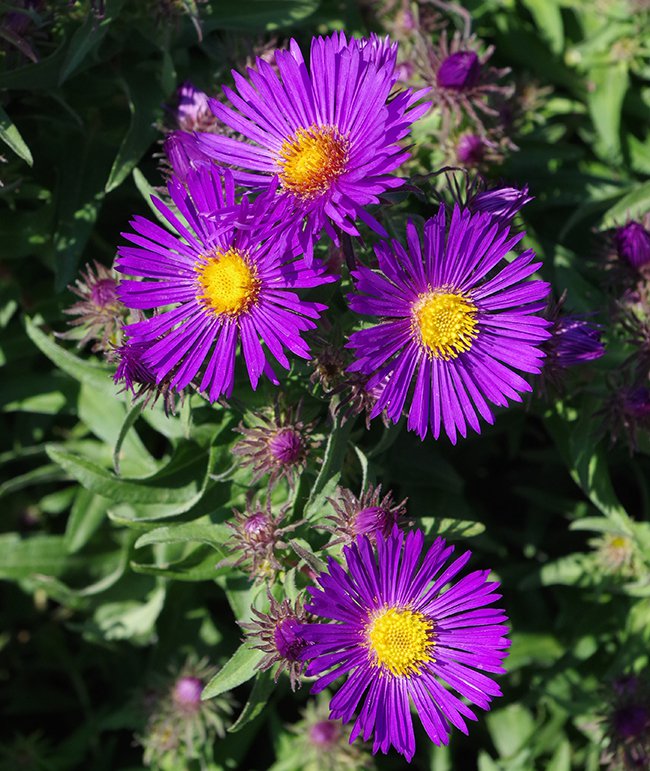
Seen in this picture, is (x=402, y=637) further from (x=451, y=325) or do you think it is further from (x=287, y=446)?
(x=451, y=325)

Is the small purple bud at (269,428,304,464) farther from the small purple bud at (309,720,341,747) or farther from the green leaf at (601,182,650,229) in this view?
the green leaf at (601,182,650,229)

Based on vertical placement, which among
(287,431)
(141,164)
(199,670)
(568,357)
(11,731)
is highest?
(141,164)

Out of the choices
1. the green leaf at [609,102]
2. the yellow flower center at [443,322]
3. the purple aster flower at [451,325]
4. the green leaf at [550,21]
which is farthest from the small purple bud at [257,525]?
the green leaf at [550,21]

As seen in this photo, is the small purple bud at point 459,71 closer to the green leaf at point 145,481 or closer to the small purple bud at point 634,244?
the small purple bud at point 634,244

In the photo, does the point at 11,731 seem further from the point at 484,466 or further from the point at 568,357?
the point at 568,357

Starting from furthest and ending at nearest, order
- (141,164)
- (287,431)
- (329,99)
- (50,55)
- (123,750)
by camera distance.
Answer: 1. (123,750)
2. (141,164)
3. (50,55)
4. (287,431)
5. (329,99)

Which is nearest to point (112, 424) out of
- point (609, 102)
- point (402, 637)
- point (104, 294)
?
point (104, 294)

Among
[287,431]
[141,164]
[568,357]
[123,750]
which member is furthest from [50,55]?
[123,750]
